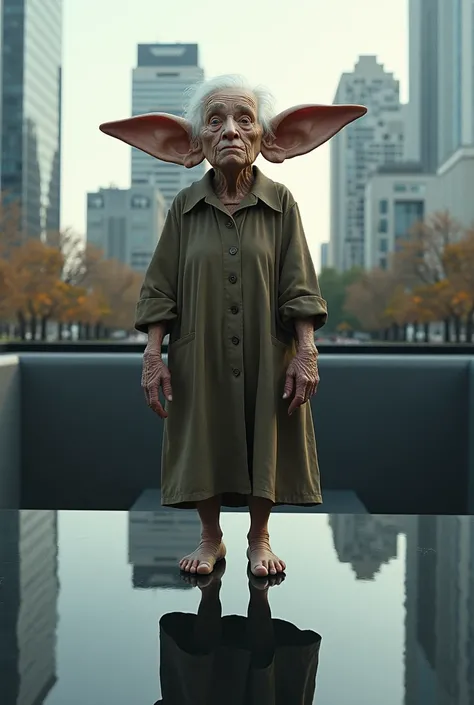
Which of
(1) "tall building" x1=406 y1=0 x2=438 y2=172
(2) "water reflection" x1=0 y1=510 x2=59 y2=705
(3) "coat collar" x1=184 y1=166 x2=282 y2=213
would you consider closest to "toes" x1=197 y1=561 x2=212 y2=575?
(2) "water reflection" x1=0 y1=510 x2=59 y2=705

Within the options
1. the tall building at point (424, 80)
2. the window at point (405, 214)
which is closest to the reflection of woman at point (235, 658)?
the window at point (405, 214)

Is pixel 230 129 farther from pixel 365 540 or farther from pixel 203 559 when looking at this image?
pixel 365 540

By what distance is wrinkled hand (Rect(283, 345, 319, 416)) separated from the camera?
174 cm

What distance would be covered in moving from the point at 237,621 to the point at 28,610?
1.29ft

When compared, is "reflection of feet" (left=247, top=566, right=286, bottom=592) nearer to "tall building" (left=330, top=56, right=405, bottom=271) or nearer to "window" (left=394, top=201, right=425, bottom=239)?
"window" (left=394, top=201, right=425, bottom=239)

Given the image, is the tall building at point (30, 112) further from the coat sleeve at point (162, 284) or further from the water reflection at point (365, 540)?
the coat sleeve at point (162, 284)

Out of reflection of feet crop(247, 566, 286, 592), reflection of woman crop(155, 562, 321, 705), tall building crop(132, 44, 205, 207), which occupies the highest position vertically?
tall building crop(132, 44, 205, 207)

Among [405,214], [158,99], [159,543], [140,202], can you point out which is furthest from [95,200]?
[159,543]

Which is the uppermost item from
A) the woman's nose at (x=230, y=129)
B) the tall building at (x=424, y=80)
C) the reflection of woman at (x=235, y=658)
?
the tall building at (x=424, y=80)

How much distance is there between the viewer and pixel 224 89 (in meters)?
1.81

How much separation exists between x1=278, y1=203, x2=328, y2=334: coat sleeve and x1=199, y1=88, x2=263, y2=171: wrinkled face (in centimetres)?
17

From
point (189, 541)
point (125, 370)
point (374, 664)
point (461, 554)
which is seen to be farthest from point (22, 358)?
point (374, 664)

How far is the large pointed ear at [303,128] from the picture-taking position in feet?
6.19

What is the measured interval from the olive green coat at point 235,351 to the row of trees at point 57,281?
2036 cm
